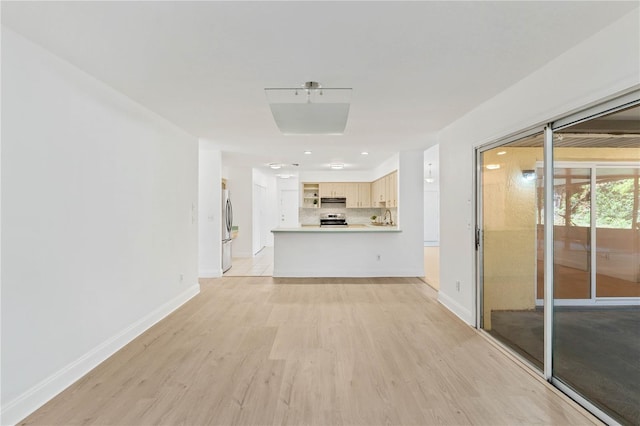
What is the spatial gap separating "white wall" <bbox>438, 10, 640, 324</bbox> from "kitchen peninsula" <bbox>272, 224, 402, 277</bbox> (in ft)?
5.71

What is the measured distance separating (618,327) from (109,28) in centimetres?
437

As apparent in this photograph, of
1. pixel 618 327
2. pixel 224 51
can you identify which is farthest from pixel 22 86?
pixel 618 327

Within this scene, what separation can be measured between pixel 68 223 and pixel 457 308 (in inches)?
160

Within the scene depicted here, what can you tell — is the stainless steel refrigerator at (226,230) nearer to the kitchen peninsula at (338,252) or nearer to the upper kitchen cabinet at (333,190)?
the kitchen peninsula at (338,252)

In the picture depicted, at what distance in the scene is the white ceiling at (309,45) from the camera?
169cm

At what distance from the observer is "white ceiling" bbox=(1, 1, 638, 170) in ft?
5.56

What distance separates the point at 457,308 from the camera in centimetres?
382

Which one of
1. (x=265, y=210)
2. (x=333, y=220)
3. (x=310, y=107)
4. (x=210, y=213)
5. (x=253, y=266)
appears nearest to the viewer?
(x=310, y=107)

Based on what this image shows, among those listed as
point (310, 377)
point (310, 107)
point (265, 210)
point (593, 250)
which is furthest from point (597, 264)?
point (265, 210)

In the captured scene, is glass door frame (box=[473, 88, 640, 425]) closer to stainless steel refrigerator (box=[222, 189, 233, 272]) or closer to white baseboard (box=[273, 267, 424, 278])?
white baseboard (box=[273, 267, 424, 278])

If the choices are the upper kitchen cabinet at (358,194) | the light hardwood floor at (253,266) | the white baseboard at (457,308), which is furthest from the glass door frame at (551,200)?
the upper kitchen cabinet at (358,194)

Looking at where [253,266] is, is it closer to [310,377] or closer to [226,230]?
[226,230]

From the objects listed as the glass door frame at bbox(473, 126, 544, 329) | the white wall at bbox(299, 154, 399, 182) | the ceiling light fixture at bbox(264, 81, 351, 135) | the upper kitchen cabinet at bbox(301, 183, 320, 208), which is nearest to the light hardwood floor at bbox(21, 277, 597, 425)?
the glass door frame at bbox(473, 126, 544, 329)

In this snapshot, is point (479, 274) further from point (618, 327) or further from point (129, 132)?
point (129, 132)
